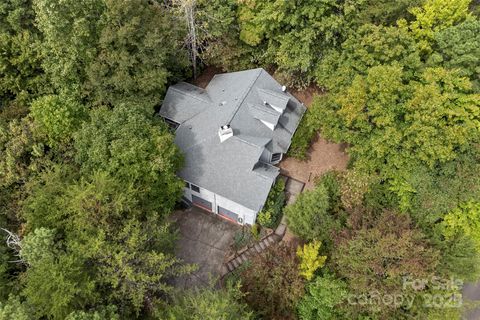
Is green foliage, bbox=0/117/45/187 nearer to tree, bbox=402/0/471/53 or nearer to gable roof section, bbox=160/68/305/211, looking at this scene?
gable roof section, bbox=160/68/305/211

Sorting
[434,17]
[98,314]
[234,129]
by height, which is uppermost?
[434,17]

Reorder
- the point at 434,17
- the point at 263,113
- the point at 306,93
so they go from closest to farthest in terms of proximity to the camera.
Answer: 1. the point at 434,17
2. the point at 263,113
3. the point at 306,93

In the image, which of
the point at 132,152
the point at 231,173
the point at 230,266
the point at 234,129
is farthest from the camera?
the point at 234,129

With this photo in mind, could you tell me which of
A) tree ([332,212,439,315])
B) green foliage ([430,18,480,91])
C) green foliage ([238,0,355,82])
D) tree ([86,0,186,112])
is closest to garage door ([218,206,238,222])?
tree ([332,212,439,315])

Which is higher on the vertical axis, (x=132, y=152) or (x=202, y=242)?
(x=132, y=152)

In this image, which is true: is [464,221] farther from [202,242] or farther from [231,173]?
[202,242]

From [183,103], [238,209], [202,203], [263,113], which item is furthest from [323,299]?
[183,103]

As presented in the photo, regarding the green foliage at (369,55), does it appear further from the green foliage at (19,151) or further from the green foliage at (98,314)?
the green foliage at (19,151)
